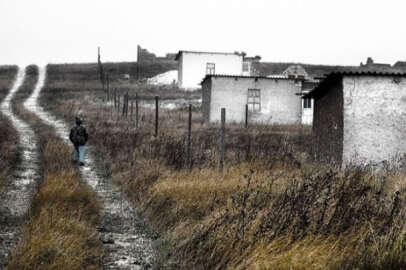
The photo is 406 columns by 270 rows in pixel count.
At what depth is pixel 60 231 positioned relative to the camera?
16.2 feet

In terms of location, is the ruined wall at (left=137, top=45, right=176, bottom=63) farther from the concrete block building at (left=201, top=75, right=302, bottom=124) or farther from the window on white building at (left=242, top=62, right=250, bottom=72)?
the concrete block building at (left=201, top=75, right=302, bottom=124)

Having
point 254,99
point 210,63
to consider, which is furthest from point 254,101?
point 210,63

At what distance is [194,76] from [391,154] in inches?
1124

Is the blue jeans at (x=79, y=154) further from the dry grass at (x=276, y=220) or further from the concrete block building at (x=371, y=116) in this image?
the concrete block building at (x=371, y=116)

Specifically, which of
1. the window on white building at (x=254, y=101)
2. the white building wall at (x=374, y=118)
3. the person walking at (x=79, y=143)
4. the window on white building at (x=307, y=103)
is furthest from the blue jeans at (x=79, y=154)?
the window on white building at (x=307, y=103)

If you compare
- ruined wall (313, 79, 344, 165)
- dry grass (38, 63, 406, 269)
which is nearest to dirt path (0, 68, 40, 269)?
dry grass (38, 63, 406, 269)

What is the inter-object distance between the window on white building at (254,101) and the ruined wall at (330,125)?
1079cm

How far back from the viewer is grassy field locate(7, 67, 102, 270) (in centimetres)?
418

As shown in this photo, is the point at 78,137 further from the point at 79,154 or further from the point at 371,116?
the point at 371,116

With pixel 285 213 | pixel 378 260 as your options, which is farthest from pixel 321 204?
pixel 378 260

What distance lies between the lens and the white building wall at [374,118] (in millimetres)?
12703

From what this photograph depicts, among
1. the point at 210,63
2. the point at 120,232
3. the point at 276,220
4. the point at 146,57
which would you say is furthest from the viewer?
the point at 146,57

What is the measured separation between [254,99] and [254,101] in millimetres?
120

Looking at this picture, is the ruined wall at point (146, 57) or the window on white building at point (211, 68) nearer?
the window on white building at point (211, 68)
